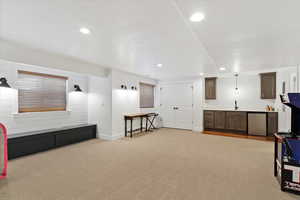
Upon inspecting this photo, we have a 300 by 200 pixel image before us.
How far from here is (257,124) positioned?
546 centimetres

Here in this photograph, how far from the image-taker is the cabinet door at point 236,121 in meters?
5.72

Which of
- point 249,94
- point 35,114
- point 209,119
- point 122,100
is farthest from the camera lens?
point 209,119

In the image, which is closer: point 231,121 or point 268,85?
point 268,85

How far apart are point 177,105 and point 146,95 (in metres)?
1.57

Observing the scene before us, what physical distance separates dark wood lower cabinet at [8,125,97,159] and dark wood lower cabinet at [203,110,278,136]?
186 inches

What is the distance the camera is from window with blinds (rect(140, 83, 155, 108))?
264 inches

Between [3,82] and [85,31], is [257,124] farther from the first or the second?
[3,82]

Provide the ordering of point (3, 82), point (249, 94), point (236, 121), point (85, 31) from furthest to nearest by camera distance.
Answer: point (249, 94) < point (236, 121) < point (3, 82) < point (85, 31)

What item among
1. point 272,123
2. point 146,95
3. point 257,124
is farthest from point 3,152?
point 272,123

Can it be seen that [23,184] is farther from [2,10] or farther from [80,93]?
[80,93]

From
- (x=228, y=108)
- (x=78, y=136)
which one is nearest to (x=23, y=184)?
(x=78, y=136)

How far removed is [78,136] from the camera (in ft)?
15.3

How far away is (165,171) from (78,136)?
10.3 feet

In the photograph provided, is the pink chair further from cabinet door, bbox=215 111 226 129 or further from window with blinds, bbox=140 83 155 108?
cabinet door, bbox=215 111 226 129
